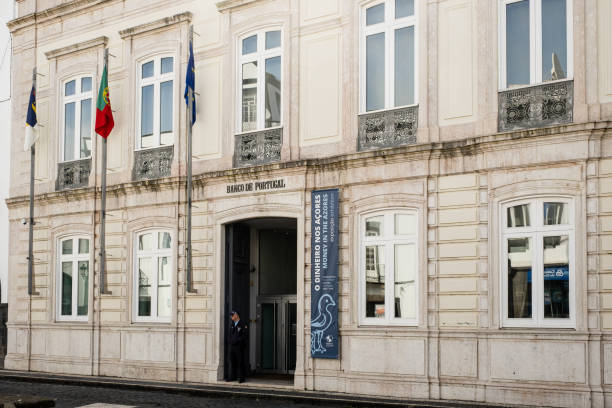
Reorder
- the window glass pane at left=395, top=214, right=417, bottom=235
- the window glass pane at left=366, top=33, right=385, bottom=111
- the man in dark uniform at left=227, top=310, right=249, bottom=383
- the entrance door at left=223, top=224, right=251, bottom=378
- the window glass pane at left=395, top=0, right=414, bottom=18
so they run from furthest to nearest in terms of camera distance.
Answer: the entrance door at left=223, top=224, right=251, bottom=378, the man in dark uniform at left=227, top=310, right=249, bottom=383, the window glass pane at left=366, top=33, right=385, bottom=111, the window glass pane at left=395, top=0, right=414, bottom=18, the window glass pane at left=395, top=214, right=417, bottom=235

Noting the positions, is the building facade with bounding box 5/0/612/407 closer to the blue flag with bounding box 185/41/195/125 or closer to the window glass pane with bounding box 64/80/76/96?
the window glass pane with bounding box 64/80/76/96

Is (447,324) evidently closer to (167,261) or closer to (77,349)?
(167,261)

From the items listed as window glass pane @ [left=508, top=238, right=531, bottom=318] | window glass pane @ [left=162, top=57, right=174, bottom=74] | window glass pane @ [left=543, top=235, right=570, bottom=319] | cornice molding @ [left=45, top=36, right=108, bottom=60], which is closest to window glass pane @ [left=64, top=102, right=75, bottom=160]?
cornice molding @ [left=45, top=36, right=108, bottom=60]

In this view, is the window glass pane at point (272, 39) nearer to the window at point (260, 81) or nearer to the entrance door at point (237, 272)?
the window at point (260, 81)

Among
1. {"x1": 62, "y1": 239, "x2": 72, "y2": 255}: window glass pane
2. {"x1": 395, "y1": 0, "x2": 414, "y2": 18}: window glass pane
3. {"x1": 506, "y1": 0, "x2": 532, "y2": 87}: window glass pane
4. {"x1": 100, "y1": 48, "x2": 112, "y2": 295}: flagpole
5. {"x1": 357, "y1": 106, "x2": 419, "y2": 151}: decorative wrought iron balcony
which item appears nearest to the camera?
{"x1": 506, "y1": 0, "x2": 532, "y2": 87}: window glass pane

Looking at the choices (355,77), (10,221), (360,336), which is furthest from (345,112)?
(10,221)

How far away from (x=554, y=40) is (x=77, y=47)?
13.4m

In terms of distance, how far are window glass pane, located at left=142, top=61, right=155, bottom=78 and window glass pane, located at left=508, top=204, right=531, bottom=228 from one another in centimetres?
1052

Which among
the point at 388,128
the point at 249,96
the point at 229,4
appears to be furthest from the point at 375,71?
the point at 229,4

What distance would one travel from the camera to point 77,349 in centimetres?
2309

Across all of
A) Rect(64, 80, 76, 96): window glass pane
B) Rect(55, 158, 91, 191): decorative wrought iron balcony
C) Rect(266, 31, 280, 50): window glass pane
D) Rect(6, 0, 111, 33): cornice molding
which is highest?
Rect(6, 0, 111, 33): cornice molding

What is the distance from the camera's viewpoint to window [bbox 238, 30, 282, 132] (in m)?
20.0

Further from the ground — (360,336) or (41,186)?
(41,186)

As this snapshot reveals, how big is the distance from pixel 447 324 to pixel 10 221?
14329 mm
